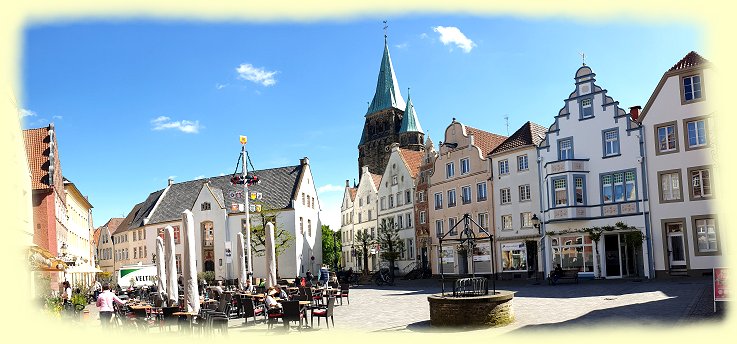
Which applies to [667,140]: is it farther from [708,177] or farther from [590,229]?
[590,229]

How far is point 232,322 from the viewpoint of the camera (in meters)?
20.9

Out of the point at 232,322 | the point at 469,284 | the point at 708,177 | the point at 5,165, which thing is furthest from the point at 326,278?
the point at 5,165

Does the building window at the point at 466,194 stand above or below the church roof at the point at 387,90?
below

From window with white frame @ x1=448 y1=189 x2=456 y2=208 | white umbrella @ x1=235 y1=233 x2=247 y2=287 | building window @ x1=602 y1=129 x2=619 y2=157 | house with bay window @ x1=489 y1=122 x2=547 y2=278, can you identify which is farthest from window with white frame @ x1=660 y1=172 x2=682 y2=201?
white umbrella @ x1=235 y1=233 x2=247 y2=287

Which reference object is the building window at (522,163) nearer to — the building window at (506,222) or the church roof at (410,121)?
the building window at (506,222)

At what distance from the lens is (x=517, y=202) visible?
44688 mm

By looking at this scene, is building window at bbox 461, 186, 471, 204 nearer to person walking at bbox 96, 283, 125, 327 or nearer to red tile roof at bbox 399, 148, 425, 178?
red tile roof at bbox 399, 148, 425, 178

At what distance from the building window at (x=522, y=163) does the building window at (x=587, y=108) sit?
524 cm

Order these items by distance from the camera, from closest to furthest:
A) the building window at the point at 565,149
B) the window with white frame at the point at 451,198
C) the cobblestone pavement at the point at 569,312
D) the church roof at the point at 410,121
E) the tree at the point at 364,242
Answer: the cobblestone pavement at the point at 569,312
the building window at the point at 565,149
the window with white frame at the point at 451,198
the tree at the point at 364,242
the church roof at the point at 410,121

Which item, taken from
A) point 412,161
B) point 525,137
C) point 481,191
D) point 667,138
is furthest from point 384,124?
point 667,138

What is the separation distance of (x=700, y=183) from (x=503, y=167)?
13.7m

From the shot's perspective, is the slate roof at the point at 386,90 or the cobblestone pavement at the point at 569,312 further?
the slate roof at the point at 386,90

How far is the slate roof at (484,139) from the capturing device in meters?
49.5

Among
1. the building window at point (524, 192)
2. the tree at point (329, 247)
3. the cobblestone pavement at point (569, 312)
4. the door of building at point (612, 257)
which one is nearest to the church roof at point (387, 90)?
the tree at point (329, 247)
